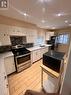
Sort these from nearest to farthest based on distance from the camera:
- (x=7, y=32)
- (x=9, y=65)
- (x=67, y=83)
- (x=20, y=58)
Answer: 1. (x=67, y=83)
2. (x=9, y=65)
3. (x=7, y=32)
4. (x=20, y=58)

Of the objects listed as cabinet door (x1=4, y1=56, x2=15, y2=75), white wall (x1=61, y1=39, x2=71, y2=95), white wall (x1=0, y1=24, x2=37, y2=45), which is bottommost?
cabinet door (x1=4, y1=56, x2=15, y2=75)

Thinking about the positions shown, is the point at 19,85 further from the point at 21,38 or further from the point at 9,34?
the point at 21,38

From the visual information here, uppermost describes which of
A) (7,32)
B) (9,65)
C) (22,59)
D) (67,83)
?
(7,32)

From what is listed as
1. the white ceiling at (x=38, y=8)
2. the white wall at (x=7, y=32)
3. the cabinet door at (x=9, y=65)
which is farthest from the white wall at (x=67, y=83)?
the white wall at (x=7, y=32)

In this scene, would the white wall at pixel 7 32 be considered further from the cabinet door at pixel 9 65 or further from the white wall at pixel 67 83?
the white wall at pixel 67 83

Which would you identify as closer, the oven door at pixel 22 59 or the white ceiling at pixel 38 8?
the white ceiling at pixel 38 8

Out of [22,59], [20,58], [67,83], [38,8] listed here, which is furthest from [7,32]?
[67,83]

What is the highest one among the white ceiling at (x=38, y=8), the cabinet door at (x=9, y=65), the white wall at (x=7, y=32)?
the white ceiling at (x=38, y=8)

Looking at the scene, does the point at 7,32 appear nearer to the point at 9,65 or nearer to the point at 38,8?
the point at 9,65

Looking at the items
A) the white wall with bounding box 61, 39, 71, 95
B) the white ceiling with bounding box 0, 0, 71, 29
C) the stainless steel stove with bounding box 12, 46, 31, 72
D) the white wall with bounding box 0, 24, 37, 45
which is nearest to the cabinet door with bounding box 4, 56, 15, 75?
the stainless steel stove with bounding box 12, 46, 31, 72

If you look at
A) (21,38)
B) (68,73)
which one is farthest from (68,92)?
(21,38)

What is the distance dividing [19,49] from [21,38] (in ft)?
2.02

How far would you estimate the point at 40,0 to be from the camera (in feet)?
4.99

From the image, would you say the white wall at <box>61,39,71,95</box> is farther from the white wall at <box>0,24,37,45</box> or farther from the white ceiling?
the white wall at <box>0,24,37,45</box>
